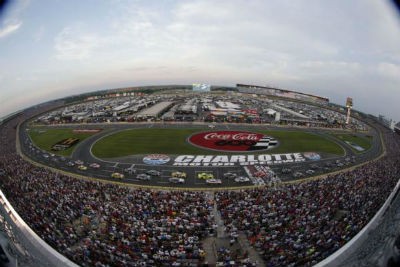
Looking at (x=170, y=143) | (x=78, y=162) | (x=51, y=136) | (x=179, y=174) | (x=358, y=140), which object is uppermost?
(x=51, y=136)

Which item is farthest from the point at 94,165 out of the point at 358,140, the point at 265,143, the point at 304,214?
the point at 358,140

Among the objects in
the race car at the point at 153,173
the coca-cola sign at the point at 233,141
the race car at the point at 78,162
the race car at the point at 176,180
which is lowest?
the race car at the point at 176,180

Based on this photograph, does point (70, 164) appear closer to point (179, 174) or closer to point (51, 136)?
point (179, 174)

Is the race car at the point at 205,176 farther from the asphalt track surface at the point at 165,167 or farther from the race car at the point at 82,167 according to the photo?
the race car at the point at 82,167

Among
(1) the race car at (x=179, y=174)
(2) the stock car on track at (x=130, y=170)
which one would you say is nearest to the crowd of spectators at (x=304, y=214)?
(1) the race car at (x=179, y=174)

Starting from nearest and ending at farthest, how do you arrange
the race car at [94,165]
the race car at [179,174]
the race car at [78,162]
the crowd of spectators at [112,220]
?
the crowd of spectators at [112,220]
the race car at [179,174]
the race car at [94,165]
the race car at [78,162]

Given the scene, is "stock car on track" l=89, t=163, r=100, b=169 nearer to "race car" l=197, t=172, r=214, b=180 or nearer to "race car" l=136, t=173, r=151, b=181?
"race car" l=136, t=173, r=151, b=181
